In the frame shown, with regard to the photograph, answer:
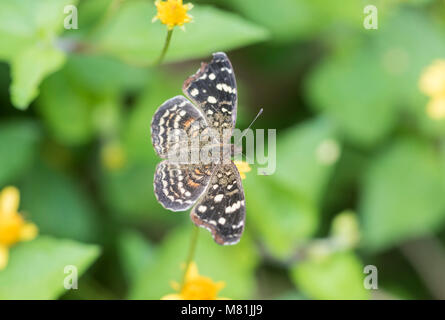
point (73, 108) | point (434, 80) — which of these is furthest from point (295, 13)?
point (73, 108)

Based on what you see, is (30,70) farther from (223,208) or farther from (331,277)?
(331,277)

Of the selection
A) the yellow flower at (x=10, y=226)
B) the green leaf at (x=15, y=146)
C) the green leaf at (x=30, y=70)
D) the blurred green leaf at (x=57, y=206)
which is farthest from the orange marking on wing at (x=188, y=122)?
the blurred green leaf at (x=57, y=206)

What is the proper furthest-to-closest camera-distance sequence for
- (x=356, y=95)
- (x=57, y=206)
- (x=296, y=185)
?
(x=356, y=95), (x=57, y=206), (x=296, y=185)

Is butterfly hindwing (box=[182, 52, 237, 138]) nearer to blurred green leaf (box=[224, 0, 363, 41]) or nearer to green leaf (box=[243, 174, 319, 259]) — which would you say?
green leaf (box=[243, 174, 319, 259])

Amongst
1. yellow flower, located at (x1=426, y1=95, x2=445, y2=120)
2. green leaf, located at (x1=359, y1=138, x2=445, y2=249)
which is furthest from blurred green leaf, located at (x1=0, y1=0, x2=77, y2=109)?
yellow flower, located at (x1=426, y1=95, x2=445, y2=120)

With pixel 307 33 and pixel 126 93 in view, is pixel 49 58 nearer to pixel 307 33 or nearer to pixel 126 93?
pixel 126 93
